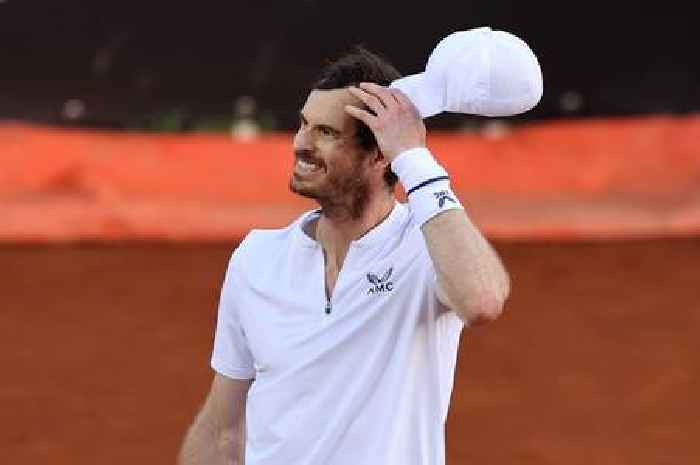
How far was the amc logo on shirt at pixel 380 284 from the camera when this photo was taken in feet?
8.64

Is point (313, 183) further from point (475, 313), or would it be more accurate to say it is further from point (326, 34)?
point (326, 34)

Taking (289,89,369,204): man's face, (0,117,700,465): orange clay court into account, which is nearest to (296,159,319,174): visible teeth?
(289,89,369,204): man's face

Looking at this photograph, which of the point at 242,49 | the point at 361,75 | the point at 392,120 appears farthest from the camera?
the point at 242,49

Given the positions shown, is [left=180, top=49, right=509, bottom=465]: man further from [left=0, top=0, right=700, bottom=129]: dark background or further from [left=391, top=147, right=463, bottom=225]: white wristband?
[left=0, top=0, right=700, bottom=129]: dark background

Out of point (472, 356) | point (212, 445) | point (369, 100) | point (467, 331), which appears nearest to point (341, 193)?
point (369, 100)

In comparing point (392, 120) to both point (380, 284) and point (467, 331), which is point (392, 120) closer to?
point (380, 284)

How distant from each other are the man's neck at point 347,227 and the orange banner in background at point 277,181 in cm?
647

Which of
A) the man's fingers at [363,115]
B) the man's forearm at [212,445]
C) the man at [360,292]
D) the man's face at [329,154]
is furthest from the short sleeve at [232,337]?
the man's fingers at [363,115]

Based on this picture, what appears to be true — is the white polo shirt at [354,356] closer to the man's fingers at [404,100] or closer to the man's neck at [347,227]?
the man's neck at [347,227]

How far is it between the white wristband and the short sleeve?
16.0 inches

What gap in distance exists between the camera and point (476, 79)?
2.62 meters

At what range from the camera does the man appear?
8.34 feet

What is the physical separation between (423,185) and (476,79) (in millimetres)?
220

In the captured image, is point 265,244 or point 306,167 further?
point 265,244
